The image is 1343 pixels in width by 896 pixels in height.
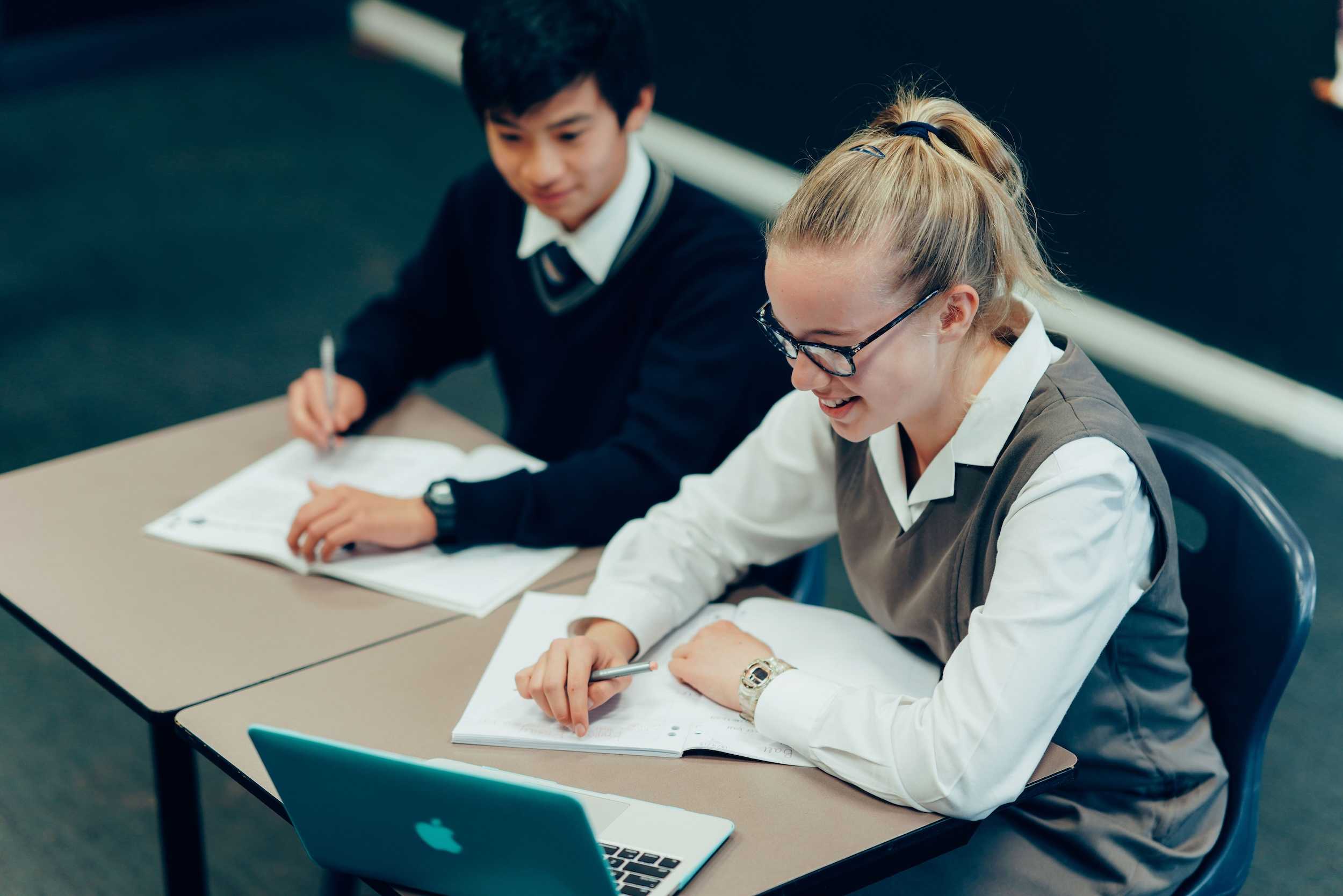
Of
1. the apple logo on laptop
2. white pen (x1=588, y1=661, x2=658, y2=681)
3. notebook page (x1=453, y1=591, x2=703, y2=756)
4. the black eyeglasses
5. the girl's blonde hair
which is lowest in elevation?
the apple logo on laptop

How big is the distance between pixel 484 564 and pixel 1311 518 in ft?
6.78

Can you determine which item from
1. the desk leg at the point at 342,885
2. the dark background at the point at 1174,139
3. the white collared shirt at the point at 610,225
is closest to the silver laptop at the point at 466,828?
the desk leg at the point at 342,885

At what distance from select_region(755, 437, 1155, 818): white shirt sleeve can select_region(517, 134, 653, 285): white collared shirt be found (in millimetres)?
860

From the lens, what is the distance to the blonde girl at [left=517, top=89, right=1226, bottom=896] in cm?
119

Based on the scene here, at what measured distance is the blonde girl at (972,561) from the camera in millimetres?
1192

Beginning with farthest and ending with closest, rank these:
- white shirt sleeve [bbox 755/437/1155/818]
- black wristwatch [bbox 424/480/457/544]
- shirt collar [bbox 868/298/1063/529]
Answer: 1. black wristwatch [bbox 424/480/457/544]
2. shirt collar [bbox 868/298/1063/529]
3. white shirt sleeve [bbox 755/437/1155/818]

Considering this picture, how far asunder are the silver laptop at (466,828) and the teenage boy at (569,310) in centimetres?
51

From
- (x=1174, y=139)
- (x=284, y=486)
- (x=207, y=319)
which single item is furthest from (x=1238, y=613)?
(x=207, y=319)

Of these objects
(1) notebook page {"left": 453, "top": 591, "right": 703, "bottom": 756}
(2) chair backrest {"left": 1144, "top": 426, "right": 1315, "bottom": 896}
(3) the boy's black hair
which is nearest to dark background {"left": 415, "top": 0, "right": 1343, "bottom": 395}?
(3) the boy's black hair

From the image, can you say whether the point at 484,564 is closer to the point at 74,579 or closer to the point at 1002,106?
the point at 74,579

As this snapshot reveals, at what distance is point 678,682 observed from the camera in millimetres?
1408

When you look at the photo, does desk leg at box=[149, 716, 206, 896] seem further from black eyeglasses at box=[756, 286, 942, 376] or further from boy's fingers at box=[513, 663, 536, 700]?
black eyeglasses at box=[756, 286, 942, 376]

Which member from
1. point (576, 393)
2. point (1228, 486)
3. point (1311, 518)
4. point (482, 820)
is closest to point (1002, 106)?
point (1311, 518)

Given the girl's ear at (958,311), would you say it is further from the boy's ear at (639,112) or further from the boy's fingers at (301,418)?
the boy's fingers at (301,418)
